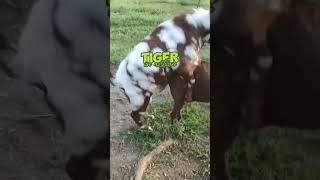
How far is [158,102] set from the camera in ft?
10.9

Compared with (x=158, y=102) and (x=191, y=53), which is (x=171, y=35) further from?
(x=158, y=102)

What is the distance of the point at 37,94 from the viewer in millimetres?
3154

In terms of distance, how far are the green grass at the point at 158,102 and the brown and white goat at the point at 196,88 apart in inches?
1.4

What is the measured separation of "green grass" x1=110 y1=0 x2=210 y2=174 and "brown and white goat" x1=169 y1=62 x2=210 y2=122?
4 centimetres

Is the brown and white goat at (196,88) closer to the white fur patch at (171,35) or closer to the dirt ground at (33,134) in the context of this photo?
the white fur patch at (171,35)

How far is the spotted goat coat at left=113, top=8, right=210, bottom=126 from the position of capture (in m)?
3.26

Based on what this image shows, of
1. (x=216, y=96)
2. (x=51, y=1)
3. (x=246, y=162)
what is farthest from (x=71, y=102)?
(x=246, y=162)

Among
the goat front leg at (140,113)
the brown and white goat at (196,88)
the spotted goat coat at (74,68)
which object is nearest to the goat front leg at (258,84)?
the brown and white goat at (196,88)

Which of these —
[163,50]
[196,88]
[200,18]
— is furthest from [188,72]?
[200,18]

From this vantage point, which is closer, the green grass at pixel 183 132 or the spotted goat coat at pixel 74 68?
the spotted goat coat at pixel 74 68

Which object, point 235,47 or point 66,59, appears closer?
point 66,59

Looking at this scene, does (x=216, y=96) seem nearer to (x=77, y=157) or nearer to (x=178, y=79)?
(x=178, y=79)

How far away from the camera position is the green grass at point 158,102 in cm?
320

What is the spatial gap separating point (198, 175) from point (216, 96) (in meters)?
0.50
